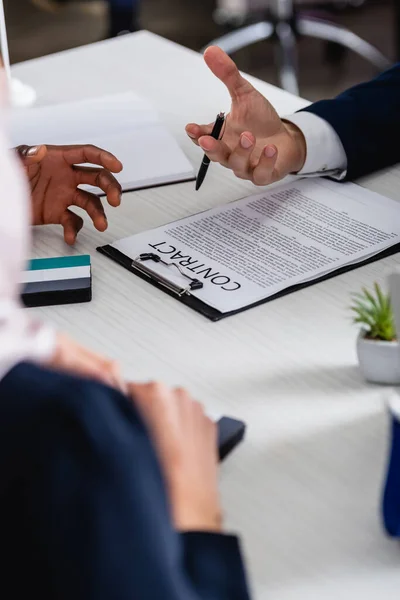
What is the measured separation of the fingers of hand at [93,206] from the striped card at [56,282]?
0.11 m

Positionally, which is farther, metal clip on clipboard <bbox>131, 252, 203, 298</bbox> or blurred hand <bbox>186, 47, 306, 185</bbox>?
blurred hand <bbox>186, 47, 306, 185</bbox>

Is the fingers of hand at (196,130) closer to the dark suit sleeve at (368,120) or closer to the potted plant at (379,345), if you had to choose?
the dark suit sleeve at (368,120)

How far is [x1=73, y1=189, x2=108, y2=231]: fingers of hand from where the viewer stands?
3.73 feet

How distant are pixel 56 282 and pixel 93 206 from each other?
0.55 ft

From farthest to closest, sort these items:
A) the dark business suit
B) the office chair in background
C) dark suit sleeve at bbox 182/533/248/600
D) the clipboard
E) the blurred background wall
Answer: the blurred background wall
the office chair in background
the clipboard
dark suit sleeve at bbox 182/533/248/600
the dark business suit

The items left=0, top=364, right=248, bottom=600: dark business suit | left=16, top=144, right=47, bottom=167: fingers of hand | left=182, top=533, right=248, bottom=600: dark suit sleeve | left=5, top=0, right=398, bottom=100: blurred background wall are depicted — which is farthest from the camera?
left=5, top=0, right=398, bottom=100: blurred background wall

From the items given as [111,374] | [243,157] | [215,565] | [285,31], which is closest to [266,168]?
[243,157]

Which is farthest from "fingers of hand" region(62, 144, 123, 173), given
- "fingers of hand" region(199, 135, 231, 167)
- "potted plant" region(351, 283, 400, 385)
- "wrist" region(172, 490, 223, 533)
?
"wrist" region(172, 490, 223, 533)

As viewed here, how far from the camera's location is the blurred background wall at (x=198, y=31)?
369cm

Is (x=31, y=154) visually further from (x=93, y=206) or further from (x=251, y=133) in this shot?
(x=251, y=133)

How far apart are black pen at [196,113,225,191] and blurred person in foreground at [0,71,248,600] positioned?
634 mm

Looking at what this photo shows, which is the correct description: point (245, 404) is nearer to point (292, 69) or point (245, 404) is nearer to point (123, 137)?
point (123, 137)

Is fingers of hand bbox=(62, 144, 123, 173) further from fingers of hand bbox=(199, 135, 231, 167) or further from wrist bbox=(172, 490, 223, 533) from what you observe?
wrist bbox=(172, 490, 223, 533)

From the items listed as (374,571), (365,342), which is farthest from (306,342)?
(374,571)
